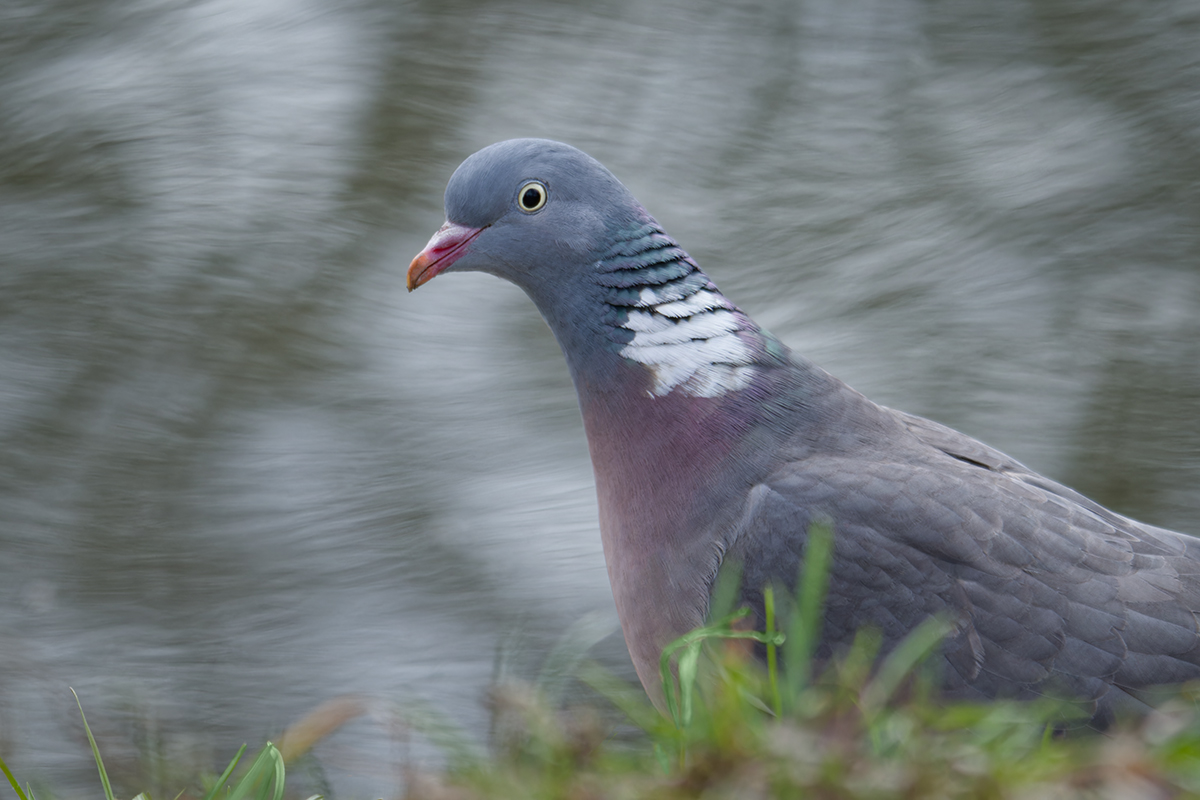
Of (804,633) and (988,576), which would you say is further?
(988,576)

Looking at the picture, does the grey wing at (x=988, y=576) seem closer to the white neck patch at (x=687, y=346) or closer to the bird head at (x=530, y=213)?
the white neck patch at (x=687, y=346)

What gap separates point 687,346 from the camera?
9.34 ft

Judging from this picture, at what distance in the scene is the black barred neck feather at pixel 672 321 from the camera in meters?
2.83

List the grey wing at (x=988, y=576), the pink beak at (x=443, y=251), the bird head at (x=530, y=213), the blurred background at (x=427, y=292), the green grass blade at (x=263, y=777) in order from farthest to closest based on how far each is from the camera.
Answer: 1. the blurred background at (x=427, y=292)
2. the pink beak at (x=443, y=251)
3. the bird head at (x=530, y=213)
4. the grey wing at (x=988, y=576)
5. the green grass blade at (x=263, y=777)

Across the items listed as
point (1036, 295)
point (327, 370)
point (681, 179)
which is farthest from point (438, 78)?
point (1036, 295)

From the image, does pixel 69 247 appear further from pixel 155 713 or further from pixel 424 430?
pixel 155 713

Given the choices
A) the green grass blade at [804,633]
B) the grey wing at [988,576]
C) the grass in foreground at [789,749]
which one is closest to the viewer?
the grass in foreground at [789,749]

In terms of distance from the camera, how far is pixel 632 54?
7.26m

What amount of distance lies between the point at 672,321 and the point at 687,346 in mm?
68

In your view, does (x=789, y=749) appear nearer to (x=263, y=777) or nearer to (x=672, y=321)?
(x=263, y=777)

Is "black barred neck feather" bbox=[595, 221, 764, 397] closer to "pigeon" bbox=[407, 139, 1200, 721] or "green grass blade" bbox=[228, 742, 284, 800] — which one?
"pigeon" bbox=[407, 139, 1200, 721]

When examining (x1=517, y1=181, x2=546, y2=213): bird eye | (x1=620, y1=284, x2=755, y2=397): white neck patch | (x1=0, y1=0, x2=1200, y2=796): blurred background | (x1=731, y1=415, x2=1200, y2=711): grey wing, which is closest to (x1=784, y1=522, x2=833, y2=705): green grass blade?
(x1=731, y1=415, x2=1200, y2=711): grey wing

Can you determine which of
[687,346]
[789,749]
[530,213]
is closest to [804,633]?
[789,749]

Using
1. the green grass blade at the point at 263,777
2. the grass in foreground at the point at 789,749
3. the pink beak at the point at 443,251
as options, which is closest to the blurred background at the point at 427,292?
the pink beak at the point at 443,251
